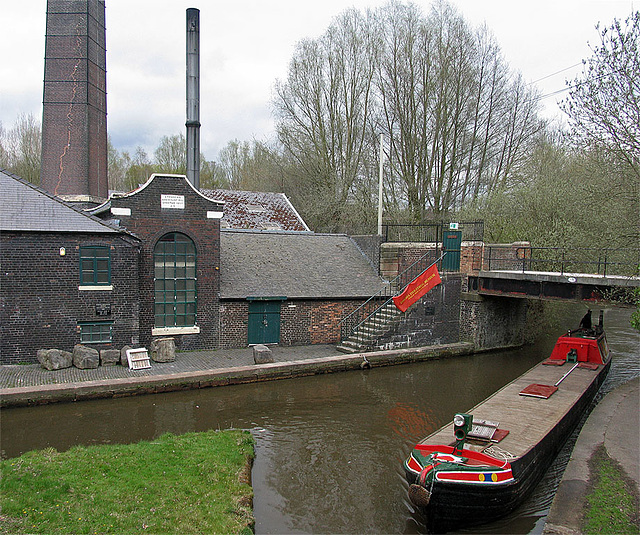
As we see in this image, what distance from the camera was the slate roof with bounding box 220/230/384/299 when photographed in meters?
17.0

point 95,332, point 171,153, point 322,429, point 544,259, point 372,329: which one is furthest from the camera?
point 171,153

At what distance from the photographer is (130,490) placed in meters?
6.75

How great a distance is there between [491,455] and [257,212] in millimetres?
21067

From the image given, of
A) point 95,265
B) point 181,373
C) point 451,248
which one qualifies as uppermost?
point 451,248

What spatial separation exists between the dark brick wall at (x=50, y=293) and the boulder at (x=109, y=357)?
70cm

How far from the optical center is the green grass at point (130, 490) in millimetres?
5781

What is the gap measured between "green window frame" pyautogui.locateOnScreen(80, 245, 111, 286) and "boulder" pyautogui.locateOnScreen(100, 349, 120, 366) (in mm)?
1931

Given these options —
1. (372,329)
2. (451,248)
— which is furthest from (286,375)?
(451,248)

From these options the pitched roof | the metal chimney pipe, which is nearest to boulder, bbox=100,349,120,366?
the pitched roof

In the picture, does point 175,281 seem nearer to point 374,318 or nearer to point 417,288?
point 374,318

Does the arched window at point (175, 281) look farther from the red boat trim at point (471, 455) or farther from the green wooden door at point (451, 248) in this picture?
the red boat trim at point (471, 455)

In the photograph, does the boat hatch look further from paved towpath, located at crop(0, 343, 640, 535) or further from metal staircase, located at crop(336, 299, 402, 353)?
metal staircase, located at crop(336, 299, 402, 353)

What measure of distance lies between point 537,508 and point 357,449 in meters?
3.36

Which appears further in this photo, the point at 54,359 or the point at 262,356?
the point at 262,356
